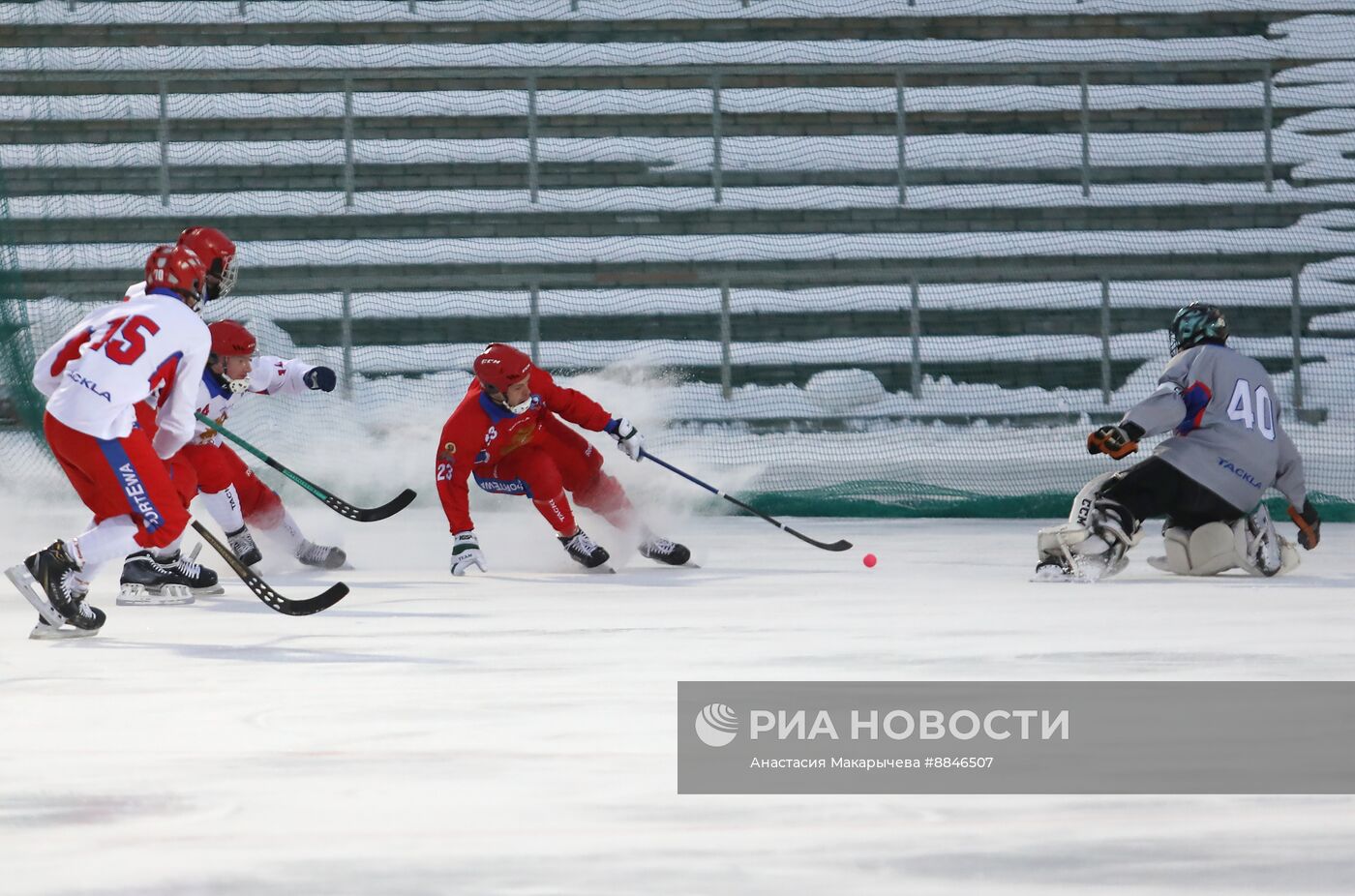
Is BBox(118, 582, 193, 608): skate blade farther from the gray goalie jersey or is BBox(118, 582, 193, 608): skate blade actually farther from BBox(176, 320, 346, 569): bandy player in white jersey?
the gray goalie jersey

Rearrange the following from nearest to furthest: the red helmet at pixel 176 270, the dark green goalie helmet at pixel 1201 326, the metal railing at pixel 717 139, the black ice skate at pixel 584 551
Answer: the red helmet at pixel 176 270 → the dark green goalie helmet at pixel 1201 326 → the black ice skate at pixel 584 551 → the metal railing at pixel 717 139

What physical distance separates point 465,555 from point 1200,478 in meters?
Result: 2.15

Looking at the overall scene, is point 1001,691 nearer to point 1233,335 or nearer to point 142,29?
point 1233,335

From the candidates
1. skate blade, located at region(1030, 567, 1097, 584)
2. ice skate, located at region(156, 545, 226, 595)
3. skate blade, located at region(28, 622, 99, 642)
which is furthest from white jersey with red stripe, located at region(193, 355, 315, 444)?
skate blade, located at region(1030, 567, 1097, 584)

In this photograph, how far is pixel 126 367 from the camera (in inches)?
157

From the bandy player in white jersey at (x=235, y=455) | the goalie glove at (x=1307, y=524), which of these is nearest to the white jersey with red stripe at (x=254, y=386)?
the bandy player in white jersey at (x=235, y=455)

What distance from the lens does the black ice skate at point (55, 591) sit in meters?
3.87

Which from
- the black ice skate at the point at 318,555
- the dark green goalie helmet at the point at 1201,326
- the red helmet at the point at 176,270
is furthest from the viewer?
the black ice skate at the point at 318,555

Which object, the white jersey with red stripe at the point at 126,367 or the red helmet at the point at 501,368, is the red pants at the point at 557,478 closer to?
the red helmet at the point at 501,368

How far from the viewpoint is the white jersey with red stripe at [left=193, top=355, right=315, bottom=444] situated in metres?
5.21

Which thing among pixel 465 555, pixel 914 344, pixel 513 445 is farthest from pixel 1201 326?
pixel 914 344

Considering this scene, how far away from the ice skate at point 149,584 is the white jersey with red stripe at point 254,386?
0.51 meters

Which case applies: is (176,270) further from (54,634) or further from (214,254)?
(54,634)

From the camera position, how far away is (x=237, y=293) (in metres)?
10.9
